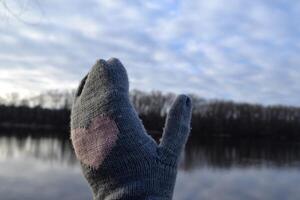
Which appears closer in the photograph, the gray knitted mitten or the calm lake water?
the gray knitted mitten

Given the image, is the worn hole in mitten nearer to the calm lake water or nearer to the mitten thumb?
the mitten thumb

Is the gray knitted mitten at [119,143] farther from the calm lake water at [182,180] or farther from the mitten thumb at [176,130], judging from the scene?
the calm lake water at [182,180]

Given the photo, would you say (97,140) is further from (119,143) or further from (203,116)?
(203,116)

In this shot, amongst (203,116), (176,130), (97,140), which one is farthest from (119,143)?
(203,116)

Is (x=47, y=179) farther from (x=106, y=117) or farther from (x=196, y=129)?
(x=196, y=129)

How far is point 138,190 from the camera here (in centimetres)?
124

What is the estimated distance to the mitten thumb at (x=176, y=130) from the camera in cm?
134

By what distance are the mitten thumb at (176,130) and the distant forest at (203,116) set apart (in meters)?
71.8

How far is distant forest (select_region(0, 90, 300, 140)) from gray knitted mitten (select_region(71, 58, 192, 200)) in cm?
7179

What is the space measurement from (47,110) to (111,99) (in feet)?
285

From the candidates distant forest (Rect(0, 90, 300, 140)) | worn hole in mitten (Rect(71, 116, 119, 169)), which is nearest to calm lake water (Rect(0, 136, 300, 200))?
worn hole in mitten (Rect(71, 116, 119, 169))

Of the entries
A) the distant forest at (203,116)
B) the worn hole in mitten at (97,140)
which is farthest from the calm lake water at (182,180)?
the distant forest at (203,116)

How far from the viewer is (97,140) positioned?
1.28 metres

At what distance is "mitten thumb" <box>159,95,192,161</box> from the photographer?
4.38ft
